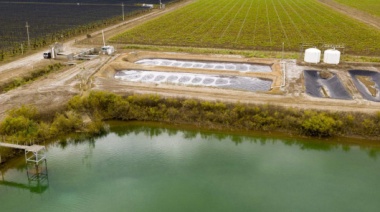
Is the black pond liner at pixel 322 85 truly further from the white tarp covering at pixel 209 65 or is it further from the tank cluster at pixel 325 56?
the white tarp covering at pixel 209 65

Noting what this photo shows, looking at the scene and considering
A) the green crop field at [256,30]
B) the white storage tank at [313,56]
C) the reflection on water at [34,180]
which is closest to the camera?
the reflection on water at [34,180]

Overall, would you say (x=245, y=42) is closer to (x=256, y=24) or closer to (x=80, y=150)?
(x=256, y=24)

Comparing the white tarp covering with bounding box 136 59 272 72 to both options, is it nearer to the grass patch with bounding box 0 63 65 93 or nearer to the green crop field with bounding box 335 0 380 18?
the grass patch with bounding box 0 63 65 93

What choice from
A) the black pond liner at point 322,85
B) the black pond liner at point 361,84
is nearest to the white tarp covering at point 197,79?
the black pond liner at point 322,85

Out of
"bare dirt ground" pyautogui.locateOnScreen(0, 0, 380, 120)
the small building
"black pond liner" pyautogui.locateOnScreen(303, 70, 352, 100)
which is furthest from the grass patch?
"black pond liner" pyautogui.locateOnScreen(303, 70, 352, 100)

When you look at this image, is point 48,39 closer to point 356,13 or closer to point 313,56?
point 313,56
